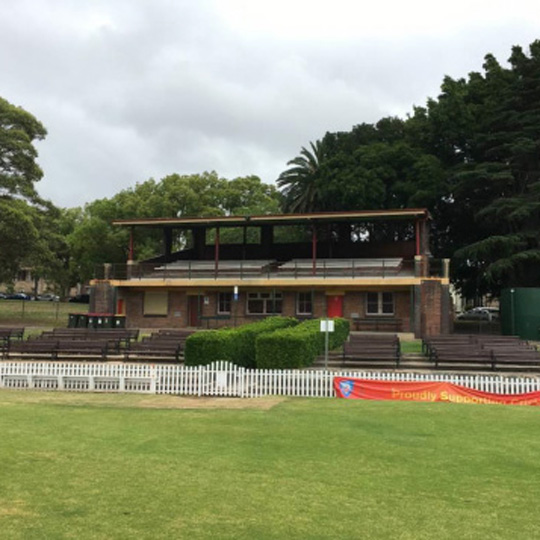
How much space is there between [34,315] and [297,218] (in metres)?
24.1

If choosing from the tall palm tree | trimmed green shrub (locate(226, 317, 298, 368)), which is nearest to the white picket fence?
trimmed green shrub (locate(226, 317, 298, 368))

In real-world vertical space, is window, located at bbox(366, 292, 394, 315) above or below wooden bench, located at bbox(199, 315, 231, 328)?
above

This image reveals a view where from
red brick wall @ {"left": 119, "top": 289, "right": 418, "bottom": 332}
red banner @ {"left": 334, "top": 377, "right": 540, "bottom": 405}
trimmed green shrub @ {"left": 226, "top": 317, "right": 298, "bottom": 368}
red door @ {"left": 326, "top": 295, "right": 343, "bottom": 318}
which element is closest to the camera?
red banner @ {"left": 334, "top": 377, "right": 540, "bottom": 405}

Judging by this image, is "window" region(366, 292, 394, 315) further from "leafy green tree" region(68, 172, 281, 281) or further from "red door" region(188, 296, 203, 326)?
"leafy green tree" region(68, 172, 281, 281)

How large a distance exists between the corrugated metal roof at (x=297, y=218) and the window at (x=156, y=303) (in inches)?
190

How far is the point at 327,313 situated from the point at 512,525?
28619mm

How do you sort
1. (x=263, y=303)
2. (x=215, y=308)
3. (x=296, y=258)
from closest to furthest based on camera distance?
1. (x=263, y=303)
2. (x=215, y=308)
3. (x=296, y=258)

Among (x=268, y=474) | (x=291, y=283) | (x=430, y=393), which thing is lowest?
(x=268, y=474)

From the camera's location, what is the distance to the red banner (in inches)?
516

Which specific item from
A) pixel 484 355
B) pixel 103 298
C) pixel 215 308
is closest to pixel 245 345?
pixel 484 355

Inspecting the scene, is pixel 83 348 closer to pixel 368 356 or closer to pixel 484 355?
pixel 368 356

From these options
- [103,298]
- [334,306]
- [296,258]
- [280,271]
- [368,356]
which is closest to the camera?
[368,356]

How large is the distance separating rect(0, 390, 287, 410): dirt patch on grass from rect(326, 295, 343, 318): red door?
20.6m

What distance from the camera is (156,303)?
3656 cm
